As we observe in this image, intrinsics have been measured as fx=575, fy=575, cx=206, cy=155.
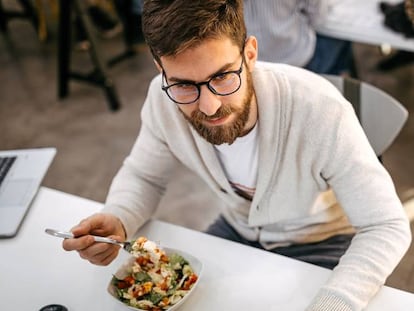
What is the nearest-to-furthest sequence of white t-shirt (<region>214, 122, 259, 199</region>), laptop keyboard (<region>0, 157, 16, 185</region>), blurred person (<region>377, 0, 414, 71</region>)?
1. white t-shirt (<region>214, 122, 259, 199</region>)
2. laptop keyboard (<region>0, 157, 16, 185</region>)
3. blurred person (<region>377, 0, 414, 71</region>)

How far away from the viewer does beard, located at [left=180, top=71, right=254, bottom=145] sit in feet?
A: 3.96

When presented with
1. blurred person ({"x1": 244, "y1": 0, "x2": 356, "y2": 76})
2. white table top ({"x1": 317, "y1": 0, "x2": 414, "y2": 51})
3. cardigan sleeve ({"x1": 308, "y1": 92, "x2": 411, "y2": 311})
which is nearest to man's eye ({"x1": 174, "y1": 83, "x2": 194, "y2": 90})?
cardigan sleeve ({"x1": 308, "y1": 92, "x2": 411, "y2": 311})

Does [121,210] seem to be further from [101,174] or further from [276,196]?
[101,174]

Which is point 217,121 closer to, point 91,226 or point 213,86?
point 213,86

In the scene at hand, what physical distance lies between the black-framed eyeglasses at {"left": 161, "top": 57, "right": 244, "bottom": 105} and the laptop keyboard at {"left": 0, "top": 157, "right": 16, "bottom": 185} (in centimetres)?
66

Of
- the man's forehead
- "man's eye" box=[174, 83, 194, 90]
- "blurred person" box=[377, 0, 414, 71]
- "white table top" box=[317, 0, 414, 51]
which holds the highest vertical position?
the man's forehead

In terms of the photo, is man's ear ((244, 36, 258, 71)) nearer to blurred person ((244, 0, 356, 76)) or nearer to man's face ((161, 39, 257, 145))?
man's face ((161, 39, 257, 145))

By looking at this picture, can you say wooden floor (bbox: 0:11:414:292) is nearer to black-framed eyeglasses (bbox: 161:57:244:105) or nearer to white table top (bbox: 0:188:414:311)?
white table top (bbox: 0:188:414:311)

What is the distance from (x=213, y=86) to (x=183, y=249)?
40 cm

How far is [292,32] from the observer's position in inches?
87.0

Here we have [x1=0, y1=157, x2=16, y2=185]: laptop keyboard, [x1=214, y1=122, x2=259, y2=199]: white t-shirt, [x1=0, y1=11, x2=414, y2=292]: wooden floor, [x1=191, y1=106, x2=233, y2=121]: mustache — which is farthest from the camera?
[x1=0, y1=11, x2=414, y2=292]: wooden floor

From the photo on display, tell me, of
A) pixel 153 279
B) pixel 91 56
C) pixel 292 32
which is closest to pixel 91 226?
pixel 153 279

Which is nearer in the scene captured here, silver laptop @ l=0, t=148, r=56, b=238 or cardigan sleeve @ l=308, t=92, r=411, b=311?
cardigan sleeve @ l=308, t=92, r=411, b=311

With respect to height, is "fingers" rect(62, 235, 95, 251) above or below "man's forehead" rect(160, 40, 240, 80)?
below
